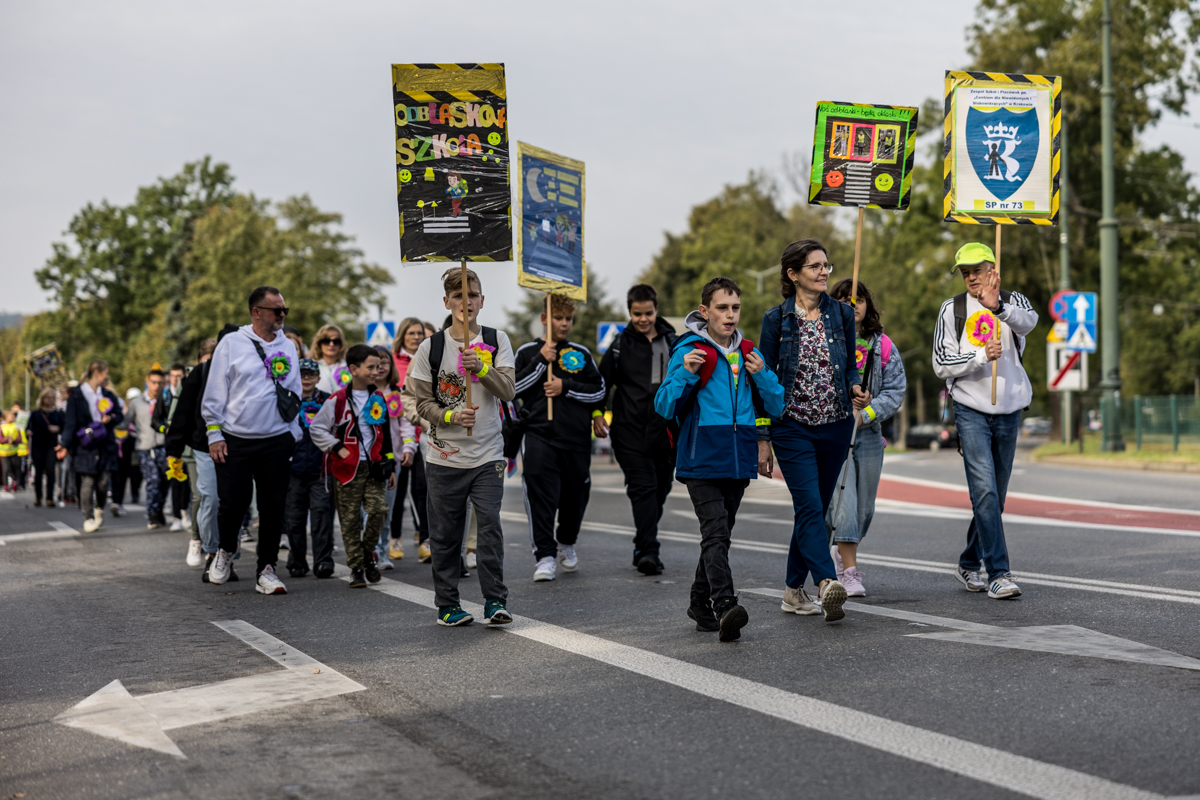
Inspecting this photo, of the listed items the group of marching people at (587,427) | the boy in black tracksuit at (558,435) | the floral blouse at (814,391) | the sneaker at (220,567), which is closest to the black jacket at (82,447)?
the group of marching people at (587,427)

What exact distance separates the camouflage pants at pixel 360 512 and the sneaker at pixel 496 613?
2.27 meters

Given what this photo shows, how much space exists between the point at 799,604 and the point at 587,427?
2.92 m

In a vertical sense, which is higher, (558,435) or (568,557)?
(558,435)

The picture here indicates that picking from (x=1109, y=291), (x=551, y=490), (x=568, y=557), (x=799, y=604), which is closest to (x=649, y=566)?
(x=568, y=557)

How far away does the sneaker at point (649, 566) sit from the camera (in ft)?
30.0

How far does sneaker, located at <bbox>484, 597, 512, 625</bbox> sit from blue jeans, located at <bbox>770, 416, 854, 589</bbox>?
5.33 ft

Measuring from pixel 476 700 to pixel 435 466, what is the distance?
7.51 feet

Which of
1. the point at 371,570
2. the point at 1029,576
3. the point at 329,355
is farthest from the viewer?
the point at 329,355

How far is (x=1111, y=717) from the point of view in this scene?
179 inches

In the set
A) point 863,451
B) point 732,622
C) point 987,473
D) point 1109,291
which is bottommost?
point 732,622

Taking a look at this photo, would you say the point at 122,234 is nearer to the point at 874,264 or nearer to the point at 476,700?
the point at 874,264

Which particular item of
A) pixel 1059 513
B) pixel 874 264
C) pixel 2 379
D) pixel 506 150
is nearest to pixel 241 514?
pixel 506 150

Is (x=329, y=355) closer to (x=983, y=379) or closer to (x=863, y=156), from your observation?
(x=863, y=156)

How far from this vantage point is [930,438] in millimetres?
54562
